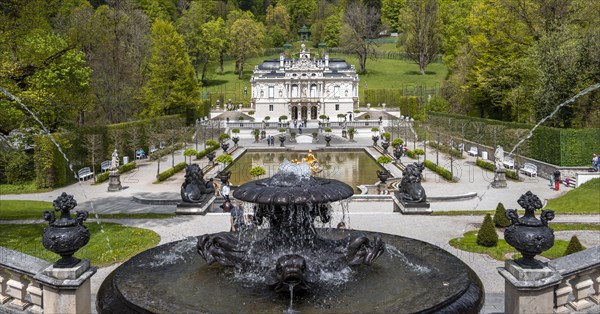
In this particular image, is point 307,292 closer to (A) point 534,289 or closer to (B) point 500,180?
(A) point 534,289

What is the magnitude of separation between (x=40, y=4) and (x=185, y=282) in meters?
14.6

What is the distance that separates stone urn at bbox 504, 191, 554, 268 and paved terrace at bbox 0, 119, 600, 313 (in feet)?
8.03

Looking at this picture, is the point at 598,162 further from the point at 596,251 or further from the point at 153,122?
the point at 153,122

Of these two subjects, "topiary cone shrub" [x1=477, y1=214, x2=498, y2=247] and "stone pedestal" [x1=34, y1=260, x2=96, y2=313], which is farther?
"topiary cone shrub" [x1=477, y1=214, x2=498, y2=247]

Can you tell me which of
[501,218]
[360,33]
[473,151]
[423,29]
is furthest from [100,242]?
[360,33]

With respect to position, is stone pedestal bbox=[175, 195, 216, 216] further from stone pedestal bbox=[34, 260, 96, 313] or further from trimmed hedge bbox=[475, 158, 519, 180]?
trimmed hedge bbox=[475, 158, 519, 180]

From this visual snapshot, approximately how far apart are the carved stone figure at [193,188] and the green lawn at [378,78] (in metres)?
72.3

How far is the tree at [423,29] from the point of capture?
4117 inches

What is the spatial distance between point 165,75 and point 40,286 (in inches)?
1996

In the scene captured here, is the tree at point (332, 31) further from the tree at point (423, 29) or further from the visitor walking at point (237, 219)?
the visitor walking at point (237, 219)

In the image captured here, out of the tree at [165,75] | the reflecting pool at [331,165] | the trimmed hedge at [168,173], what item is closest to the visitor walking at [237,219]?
the reflecting pool at [331,165]

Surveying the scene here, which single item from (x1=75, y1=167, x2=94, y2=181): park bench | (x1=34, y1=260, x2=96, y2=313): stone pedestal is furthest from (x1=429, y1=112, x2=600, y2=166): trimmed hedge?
(x1=34, y1=260, x2=96, y2=313): stone pedestal

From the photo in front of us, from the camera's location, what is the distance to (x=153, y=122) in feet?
160

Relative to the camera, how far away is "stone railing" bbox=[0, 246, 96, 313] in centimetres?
850
